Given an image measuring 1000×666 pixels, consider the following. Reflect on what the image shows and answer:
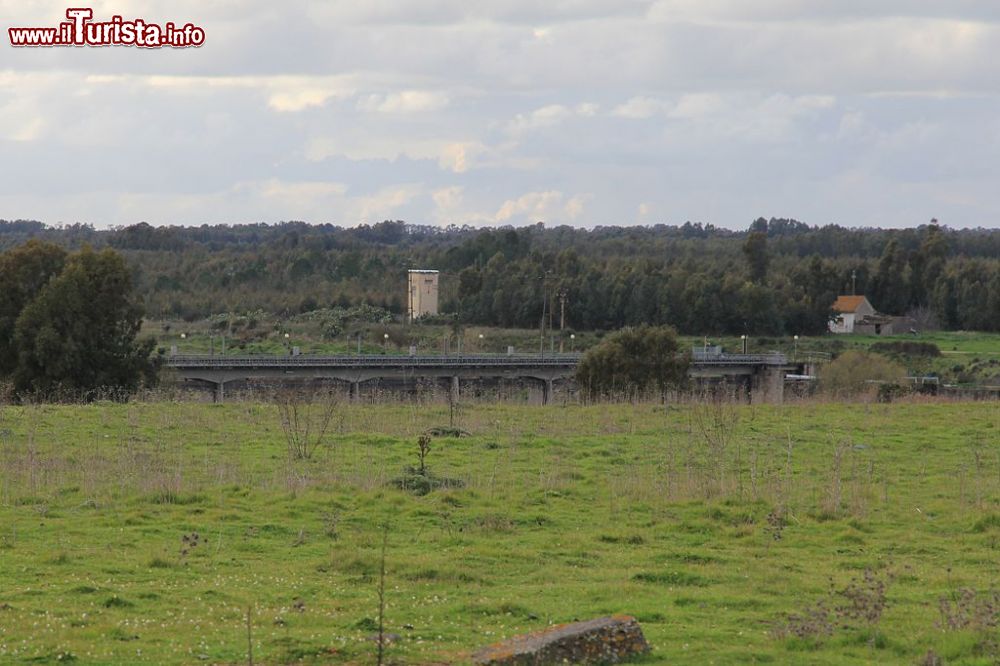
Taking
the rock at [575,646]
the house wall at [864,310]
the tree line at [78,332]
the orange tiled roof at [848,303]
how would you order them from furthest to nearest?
the orange tiled roof at [848,303] < the house wall at [864,310] < the tree line at [78,332] < the rock at [575,646]

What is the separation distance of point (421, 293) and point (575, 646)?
126m

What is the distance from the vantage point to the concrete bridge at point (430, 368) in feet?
260

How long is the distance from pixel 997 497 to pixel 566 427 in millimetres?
10519

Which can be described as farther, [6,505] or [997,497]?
[997,497]

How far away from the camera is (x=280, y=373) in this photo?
81.4 m

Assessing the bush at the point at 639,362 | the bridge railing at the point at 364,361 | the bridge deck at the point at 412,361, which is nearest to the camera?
the bush at the point at 639,362

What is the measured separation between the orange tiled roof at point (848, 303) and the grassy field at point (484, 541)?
101837 millimetres

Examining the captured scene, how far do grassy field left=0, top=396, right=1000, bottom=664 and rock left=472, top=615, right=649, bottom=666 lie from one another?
272mm

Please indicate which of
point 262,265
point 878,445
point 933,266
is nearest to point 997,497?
point 878,445

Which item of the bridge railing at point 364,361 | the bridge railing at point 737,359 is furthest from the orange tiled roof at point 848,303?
the bridge railing at point 364,361

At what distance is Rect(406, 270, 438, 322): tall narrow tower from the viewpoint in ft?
437

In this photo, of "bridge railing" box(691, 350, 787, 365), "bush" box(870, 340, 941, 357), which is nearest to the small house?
"bush" box(870, 340, 941, 357)

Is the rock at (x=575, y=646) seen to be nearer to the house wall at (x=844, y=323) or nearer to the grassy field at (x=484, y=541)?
the grassy field at (x=484, y=541)

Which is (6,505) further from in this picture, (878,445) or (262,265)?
(262,265)
